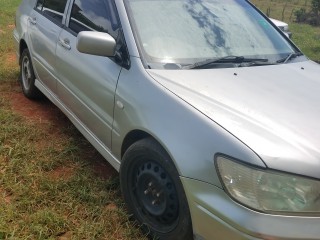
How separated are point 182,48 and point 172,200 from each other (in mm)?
1090

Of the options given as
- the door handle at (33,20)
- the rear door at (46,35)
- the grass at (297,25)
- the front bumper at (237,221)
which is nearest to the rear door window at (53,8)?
the rear door at (46,35)

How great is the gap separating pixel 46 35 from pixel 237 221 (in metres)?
2.88

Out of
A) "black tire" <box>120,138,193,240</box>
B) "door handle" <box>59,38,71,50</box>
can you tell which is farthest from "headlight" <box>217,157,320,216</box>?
"door handle" <box>59,38,71,50</box>

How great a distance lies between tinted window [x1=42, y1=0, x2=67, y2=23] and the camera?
392 cm

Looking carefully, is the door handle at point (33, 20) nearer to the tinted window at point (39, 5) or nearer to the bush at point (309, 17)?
the tinted window at point (39, 5)

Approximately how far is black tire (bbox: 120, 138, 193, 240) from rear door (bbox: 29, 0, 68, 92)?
168cm

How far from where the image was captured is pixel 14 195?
10.0 feet

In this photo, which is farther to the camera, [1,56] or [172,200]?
[1,56]

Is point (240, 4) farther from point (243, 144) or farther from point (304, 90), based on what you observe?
point (243, 144)

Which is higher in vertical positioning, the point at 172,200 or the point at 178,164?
the point at 178,164

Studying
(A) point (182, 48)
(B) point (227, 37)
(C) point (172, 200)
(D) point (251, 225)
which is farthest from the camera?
(B) point (227, 37)

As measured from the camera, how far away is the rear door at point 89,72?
3.01m

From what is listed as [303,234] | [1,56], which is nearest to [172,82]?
[303,234]

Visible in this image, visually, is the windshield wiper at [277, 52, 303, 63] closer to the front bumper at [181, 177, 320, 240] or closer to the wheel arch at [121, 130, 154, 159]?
the wheel arch at [121, 130, 154, 159]
